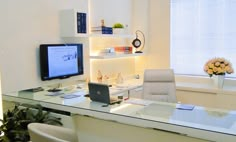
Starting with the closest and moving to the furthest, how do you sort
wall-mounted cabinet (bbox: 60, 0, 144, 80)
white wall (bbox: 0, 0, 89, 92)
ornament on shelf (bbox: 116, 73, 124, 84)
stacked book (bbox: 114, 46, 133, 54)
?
white wall (bbox: 0, 0, 89, 92)
wall-mounted cabinet (bbox: 60, 0, 144, 80)
ornament on shelf (bbox: 116, 73, 124, 84)
stacked book (bbox: 114, 46, 133, 54)

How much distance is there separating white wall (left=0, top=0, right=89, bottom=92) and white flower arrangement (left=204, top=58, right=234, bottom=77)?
248cm

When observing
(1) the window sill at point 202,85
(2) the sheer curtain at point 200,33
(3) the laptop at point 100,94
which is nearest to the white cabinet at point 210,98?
(1) the window sill at point 202,85

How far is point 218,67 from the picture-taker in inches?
164

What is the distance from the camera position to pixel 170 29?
4832mm

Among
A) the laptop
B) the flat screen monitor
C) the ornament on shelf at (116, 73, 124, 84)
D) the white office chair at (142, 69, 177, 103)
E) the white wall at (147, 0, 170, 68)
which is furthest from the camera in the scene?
the white wall at (147, 0, 170, 68)

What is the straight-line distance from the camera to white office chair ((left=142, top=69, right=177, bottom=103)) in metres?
3.67

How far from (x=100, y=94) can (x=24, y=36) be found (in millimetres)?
1326

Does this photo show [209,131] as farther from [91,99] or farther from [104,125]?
[91,99]

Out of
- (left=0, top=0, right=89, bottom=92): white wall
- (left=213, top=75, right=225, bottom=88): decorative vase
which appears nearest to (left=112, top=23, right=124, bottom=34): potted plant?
(left=0, top=0, right=89, bottom=92): white wall

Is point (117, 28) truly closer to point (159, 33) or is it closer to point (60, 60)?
point (159, 33)

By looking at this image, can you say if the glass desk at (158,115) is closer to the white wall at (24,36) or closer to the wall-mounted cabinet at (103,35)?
the white wall at (24,36)

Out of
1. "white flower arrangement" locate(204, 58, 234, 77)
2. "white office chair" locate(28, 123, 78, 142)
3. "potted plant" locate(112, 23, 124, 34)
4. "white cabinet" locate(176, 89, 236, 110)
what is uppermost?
"potted plant" locate(112, 23, 124, 34)

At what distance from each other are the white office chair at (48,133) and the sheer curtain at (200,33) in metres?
3.08

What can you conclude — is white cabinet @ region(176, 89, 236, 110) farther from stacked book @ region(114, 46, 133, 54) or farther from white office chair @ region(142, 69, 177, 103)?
stacked book @ region(114, 46, 133, 54)
